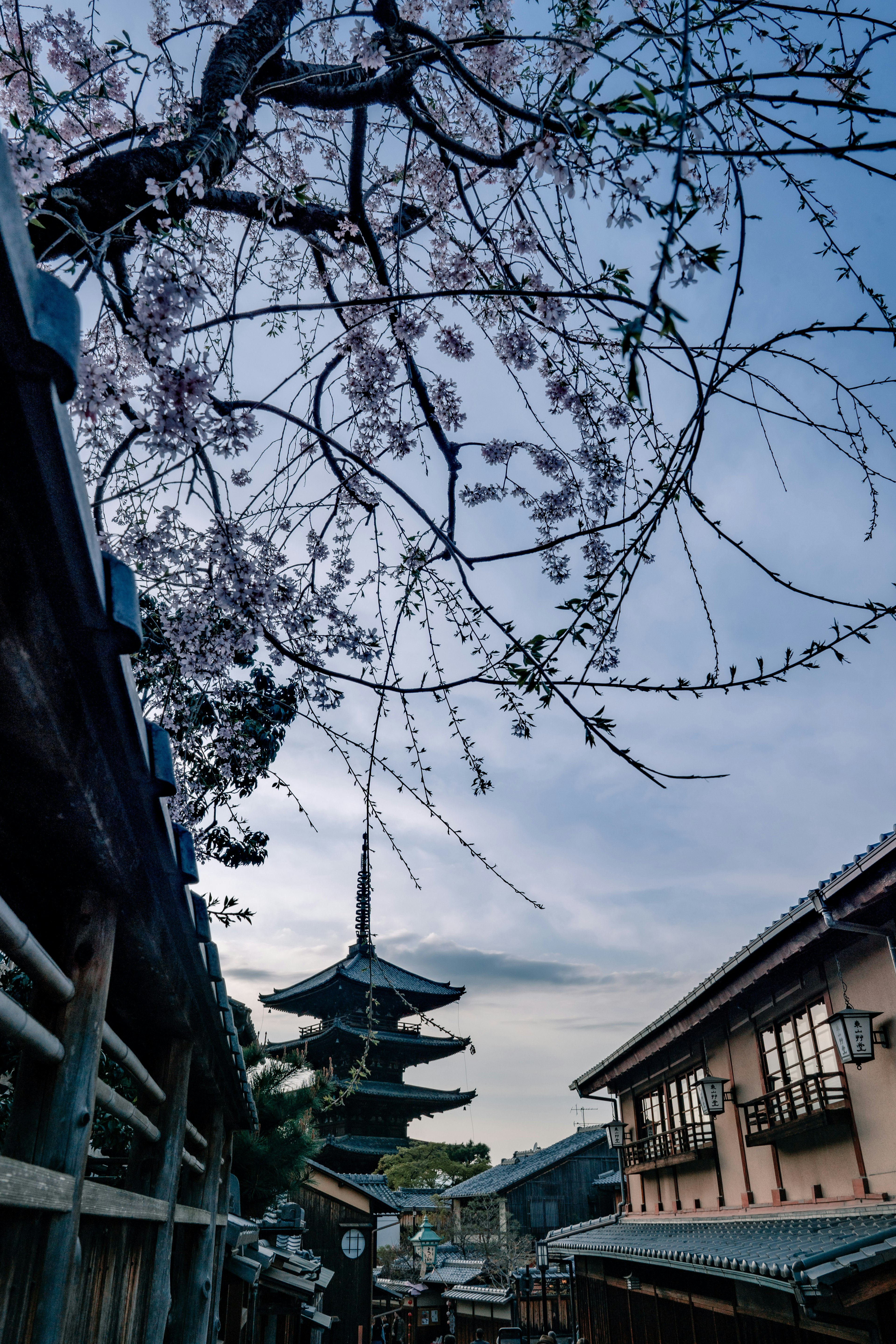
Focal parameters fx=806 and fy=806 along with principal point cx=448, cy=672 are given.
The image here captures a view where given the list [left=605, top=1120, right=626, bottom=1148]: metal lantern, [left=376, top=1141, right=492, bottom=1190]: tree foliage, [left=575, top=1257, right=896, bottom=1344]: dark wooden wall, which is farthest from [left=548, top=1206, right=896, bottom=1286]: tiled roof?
[left=376, top=1141, right=492, bottom=1190]: tree foliage

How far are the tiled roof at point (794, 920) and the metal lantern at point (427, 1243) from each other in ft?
70.5

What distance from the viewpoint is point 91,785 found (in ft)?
5.02

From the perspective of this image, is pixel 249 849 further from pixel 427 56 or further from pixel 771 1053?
pixel 771 1053

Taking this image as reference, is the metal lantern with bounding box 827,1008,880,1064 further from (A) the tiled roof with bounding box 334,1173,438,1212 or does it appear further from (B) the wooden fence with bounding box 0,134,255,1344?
(A) the tiled roof with bounding box 334,1173,438,1212

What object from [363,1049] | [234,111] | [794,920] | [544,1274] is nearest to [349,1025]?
[363,1049]

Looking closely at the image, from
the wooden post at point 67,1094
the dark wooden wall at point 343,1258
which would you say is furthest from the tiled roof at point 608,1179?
the wooden post at point 67,1094

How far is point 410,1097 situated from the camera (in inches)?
1176

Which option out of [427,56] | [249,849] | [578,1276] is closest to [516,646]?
[427,56]

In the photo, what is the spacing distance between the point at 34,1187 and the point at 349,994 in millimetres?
31416

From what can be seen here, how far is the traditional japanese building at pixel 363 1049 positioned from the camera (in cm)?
2845

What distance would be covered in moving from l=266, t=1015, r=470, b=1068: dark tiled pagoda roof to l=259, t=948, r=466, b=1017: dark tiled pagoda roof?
0.75 metres

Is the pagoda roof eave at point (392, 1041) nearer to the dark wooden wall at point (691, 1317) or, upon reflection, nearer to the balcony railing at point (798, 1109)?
the dark wooden wall at point (691, 1317)

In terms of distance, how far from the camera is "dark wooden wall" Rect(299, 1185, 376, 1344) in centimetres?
1681

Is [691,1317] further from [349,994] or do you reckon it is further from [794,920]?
[349,994]
